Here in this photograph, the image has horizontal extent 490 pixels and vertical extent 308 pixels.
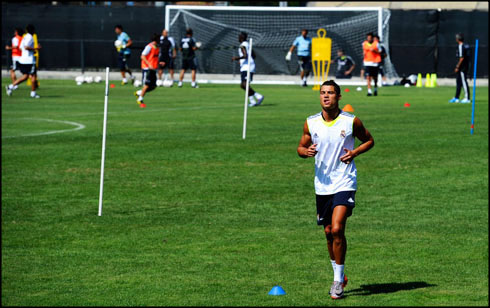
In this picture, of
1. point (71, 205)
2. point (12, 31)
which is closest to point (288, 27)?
point (12, 31)

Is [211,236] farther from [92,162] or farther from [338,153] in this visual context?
[92,162]

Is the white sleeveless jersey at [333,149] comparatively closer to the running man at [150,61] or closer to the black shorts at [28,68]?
the running man at [150,61]

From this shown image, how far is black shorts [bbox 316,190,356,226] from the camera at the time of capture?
28.2 feet

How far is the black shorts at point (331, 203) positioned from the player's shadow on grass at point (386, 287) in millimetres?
704

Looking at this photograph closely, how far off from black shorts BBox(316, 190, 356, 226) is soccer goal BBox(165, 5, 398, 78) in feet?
123

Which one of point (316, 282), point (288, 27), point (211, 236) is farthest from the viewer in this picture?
point (288, 27)

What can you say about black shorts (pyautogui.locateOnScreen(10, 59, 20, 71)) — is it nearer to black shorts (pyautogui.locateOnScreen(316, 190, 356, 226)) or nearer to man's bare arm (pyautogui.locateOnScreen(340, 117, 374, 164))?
black shorts (pyautogui.locateOnScreen(316, 190, 356, 226))

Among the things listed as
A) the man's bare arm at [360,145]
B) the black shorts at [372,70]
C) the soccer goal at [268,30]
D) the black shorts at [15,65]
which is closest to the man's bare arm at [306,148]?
the man's bare arm at [360,145]

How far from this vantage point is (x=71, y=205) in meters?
13.4

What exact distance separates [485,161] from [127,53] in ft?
81.6

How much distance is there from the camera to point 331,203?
875cm

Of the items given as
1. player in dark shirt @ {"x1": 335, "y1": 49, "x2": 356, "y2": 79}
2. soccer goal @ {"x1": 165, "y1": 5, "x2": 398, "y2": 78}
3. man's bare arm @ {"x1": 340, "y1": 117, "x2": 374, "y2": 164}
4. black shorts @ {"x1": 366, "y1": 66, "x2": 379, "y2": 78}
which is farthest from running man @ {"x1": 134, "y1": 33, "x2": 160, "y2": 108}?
man's bare arm @ {"x1": 340, "y1": 117, "x2": 374, "y2": 164}

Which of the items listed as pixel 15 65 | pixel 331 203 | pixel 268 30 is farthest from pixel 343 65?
pixel 331 203

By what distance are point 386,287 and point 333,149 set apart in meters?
1.46
